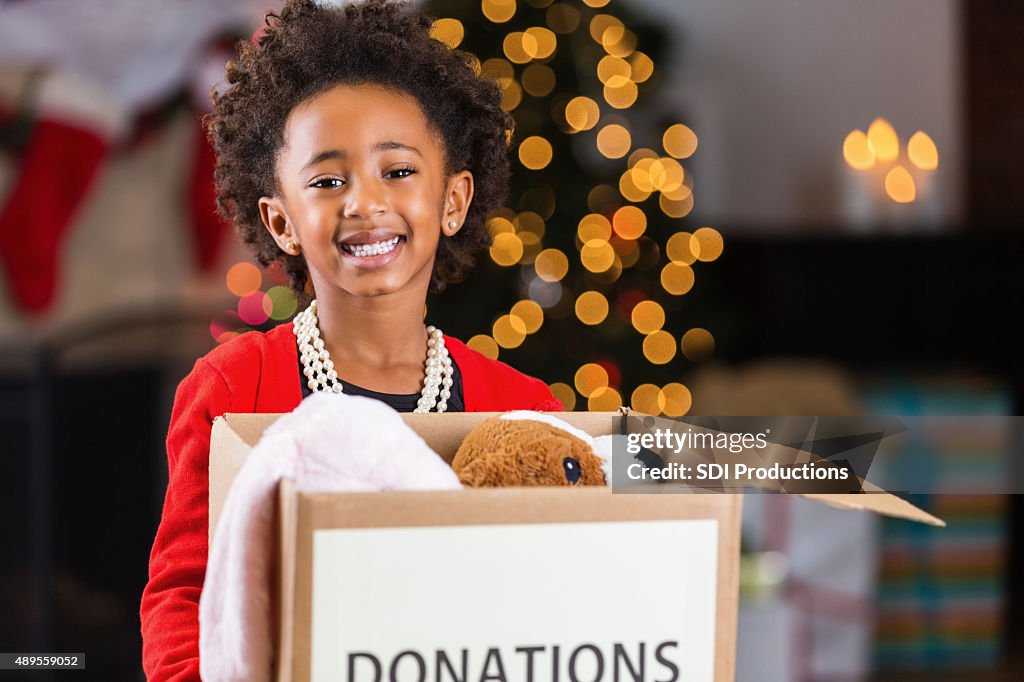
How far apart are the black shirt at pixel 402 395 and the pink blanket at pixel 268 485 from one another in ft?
0.81

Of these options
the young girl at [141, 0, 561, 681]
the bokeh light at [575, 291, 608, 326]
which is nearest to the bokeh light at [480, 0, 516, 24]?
the bokeh light at [575, 291, 608, 326]

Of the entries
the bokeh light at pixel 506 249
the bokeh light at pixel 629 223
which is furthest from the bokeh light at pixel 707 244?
the bokeh light at pixel 506 249

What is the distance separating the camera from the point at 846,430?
2.73 feet

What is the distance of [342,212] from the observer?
0.89 meters

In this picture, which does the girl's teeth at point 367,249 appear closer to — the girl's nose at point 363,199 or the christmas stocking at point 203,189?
the girl's nose at point 363,199

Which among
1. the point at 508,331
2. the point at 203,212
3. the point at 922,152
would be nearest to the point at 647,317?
the point at 508,331

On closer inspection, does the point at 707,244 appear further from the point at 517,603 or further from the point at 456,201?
the point at 517,603

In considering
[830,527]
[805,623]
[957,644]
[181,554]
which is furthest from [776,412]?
[181,554]

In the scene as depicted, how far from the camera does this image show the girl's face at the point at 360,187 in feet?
2.92

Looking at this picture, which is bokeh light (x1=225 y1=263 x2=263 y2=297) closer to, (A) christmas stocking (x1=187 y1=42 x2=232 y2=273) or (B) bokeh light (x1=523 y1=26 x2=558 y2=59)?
(A) christmas stocking (x1=187 y1=42 x2=232 y2=273)

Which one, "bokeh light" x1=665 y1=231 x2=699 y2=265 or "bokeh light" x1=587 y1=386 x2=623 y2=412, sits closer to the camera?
"bokeh light" x1=587 y1=386 x2=623 y2=412

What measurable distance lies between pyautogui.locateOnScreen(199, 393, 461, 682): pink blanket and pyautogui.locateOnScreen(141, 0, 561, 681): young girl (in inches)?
6.7

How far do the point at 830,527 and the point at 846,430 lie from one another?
1.57m

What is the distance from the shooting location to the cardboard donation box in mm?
609
